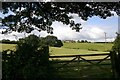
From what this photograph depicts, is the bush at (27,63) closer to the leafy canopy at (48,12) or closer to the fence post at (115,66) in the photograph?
the fence post at (115,66)

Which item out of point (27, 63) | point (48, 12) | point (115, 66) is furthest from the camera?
point (48, 12)

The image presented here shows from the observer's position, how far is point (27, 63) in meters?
11.0

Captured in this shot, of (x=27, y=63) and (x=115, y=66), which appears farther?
(x=115, y=66)

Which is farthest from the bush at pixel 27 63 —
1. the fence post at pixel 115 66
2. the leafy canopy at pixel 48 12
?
the leafy canopy at pixel 48 12

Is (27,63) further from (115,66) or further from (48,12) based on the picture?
(48,12)

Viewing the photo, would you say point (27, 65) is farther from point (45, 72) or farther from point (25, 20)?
point (25, 20)

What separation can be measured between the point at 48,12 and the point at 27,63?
579 cm

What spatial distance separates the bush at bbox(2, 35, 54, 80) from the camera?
1092cm

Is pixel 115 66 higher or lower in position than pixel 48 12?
lower

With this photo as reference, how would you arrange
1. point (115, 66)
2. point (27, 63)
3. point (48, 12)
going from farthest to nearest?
point (48, 12) < point (115, 66) < point (27, 63)

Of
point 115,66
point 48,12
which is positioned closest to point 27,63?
point 115,66

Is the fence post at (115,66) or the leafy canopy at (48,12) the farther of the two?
the leafy canopy at (48,12)

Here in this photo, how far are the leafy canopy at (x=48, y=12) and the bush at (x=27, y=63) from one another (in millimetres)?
4530

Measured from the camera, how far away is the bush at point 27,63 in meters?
10.9
